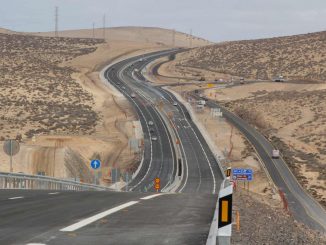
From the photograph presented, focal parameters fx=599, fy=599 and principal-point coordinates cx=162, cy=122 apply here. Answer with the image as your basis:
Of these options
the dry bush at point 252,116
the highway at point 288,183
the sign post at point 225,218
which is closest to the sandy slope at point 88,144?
the highway at point 288,183

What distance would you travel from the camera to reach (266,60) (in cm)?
17738

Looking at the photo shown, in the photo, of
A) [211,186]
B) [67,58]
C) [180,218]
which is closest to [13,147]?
[180,218]

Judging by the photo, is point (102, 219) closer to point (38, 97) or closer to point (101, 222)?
A: point (101, 222)

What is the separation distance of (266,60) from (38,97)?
8402 centimetres

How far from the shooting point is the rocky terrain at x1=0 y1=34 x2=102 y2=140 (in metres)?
91.6

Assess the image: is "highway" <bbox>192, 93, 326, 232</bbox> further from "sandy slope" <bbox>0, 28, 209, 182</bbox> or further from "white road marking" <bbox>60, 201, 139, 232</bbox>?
"white road marking" <bbox>60, 201, 139, 232</bbox>

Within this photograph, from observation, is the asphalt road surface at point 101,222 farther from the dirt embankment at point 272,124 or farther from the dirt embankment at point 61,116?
the dirt embankment at point 272,124

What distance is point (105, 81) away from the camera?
14312 cm

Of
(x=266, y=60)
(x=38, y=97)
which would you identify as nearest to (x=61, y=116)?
(x=38, y=97)

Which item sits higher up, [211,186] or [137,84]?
[137,84]

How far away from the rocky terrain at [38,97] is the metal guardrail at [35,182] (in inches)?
1922

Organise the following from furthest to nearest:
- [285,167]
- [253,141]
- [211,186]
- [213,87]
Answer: [213,87], [253,141], [285,167], [211,186]

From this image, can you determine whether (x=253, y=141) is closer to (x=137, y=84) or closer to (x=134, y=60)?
(x=137, y=84)

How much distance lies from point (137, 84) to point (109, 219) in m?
133
